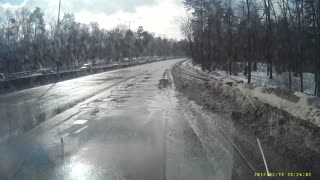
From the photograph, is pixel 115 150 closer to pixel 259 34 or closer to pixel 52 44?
pixel 259 34

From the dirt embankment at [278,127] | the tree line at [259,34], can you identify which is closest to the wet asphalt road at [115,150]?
the dirt embankment at [278,127]

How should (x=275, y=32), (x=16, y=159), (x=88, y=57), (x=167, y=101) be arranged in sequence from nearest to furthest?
(x=16, y=159) < (x=167, y=101) < (x=275, y=32) < (x=88, y=57)

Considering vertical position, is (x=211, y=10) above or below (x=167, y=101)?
above

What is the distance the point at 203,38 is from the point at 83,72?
1946 centimetres

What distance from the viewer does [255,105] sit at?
1435 cm

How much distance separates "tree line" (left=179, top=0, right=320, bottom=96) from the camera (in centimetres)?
3994

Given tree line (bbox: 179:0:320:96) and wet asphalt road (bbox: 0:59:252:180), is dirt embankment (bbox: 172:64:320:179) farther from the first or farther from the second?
tree line (bbox: 179:0:320:96)

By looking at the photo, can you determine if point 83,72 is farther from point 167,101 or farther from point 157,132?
point 157,132

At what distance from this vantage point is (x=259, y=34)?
2264 inches

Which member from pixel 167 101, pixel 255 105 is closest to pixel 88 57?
pixel 167 101


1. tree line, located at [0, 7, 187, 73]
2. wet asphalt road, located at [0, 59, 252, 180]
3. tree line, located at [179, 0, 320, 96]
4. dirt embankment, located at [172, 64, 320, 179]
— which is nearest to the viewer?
wet asphalt road, located at [0, 59, 252, 180]

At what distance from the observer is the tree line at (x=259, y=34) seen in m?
39.9

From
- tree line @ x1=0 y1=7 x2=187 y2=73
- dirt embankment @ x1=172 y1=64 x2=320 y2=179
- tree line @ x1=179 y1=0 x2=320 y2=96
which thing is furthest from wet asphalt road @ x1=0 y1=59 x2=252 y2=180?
tree line @ x1=0 y1=7 x2=187 y2=73

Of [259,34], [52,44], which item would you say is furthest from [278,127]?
[52,44]
